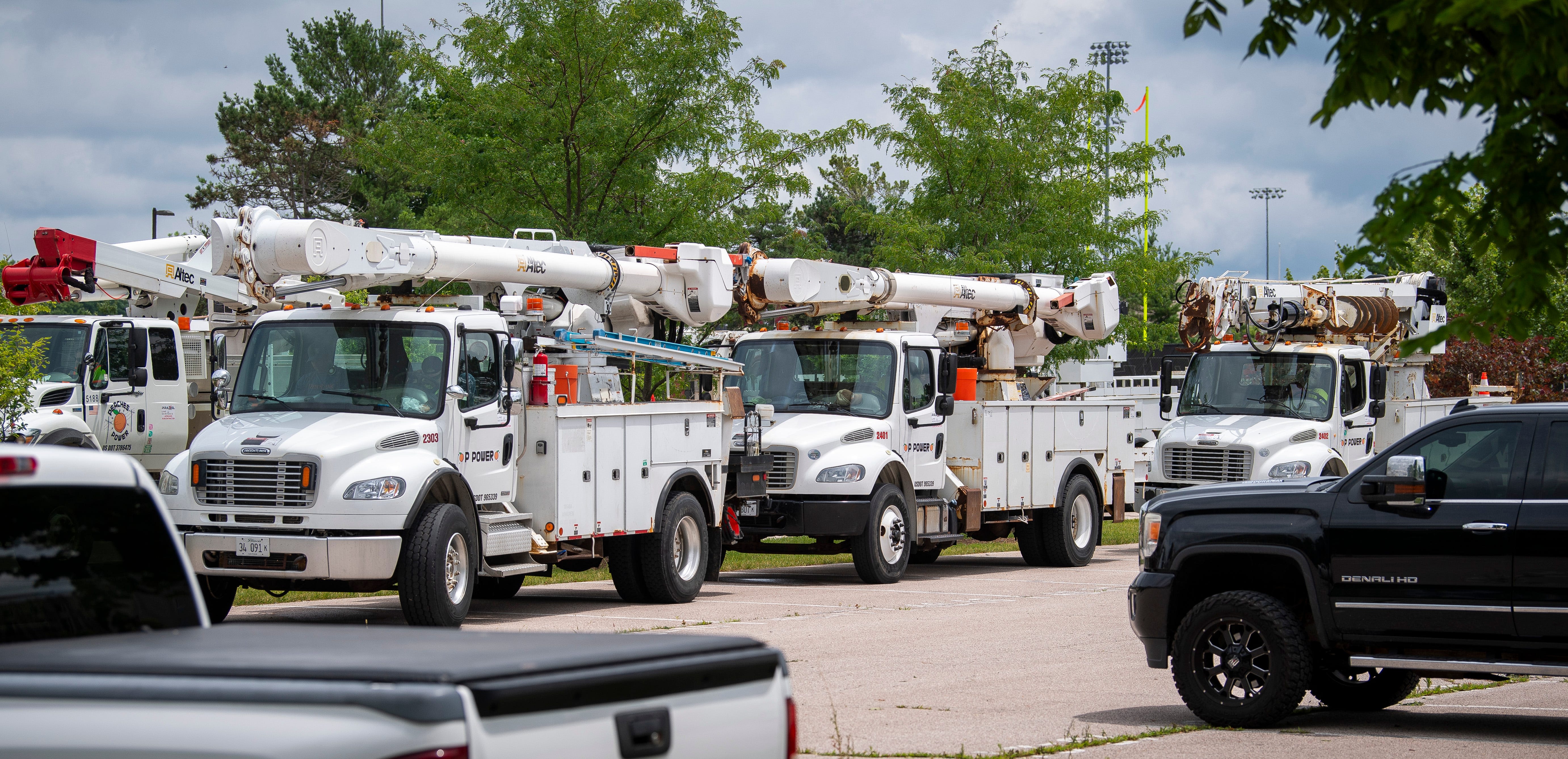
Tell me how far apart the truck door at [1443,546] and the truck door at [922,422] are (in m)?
9.70

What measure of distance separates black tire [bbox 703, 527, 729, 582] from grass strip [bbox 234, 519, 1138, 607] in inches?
43.8

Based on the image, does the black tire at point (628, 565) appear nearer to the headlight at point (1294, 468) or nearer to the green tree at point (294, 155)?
the headlight at point (1294, 468)

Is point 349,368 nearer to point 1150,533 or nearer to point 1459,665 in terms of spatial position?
point 1150,533

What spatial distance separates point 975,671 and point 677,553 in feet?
17.2

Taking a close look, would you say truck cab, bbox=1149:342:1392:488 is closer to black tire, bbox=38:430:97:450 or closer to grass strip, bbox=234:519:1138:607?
grass strip, bbox=234:519:1138:607

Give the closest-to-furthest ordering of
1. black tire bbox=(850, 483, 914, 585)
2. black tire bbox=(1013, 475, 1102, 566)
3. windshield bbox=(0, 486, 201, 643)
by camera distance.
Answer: windshield bbox=(0, 486, 201, 643) → black tire bbox=(850, 483, 914, 585) → black tire bbox=(1013, 475, 1102, 566)

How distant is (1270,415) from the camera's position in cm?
2075

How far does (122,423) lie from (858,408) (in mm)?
8382

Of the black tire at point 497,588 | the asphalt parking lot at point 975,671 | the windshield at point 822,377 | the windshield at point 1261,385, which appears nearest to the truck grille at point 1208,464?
the windshield at point 1261,385

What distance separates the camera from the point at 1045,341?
2331 centimetres

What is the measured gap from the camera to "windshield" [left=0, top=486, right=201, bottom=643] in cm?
491

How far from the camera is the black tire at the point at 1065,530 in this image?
21.7m

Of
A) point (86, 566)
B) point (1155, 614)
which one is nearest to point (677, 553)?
point (1155, 614)

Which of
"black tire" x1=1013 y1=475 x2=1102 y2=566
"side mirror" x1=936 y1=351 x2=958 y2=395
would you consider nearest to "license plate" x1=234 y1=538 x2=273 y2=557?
"side mirror" x1=936 y1=351 x2=958 y2=395
